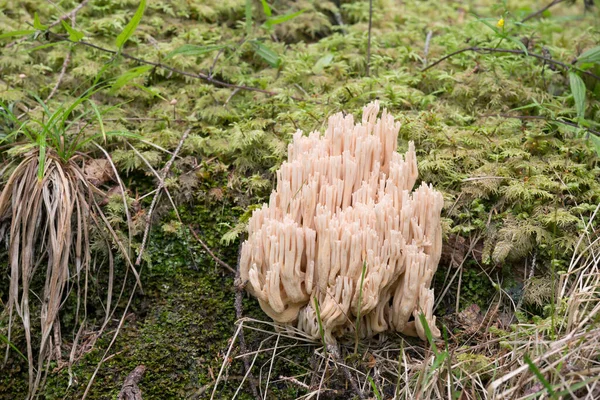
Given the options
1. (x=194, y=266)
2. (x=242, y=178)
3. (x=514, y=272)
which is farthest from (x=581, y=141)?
(x=194, y=266)

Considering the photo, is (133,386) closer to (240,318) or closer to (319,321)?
(240,318)

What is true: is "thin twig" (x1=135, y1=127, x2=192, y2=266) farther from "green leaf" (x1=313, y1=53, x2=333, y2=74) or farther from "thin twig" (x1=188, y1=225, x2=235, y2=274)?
"green leaf" (x1=313, y1=53, x2=333, y2=74)

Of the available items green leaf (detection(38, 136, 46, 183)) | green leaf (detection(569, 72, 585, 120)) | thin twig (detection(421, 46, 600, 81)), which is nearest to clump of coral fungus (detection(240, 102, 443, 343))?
green leaf (detection(38, 136, 46, 183))

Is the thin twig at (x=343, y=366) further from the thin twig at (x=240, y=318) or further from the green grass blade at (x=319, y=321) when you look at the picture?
the thin twig at (x=240, y=318)

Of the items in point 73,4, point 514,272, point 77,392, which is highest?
point 73,4

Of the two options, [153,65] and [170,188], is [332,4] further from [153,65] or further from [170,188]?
[170,188]

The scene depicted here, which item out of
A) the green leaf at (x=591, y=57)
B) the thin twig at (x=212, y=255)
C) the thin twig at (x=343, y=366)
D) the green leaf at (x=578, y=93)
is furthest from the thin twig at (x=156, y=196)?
the green leaf at (x=591, y=57)
